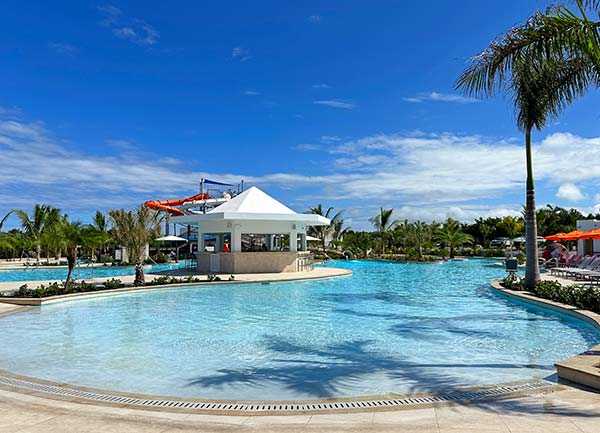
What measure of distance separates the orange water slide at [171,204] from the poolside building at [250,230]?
13.9 meters

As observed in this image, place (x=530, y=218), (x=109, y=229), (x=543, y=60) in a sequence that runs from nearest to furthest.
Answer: (x=543, y=60) < (x=530, y=218) < (x=109, y=229)

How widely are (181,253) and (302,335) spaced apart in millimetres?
37267

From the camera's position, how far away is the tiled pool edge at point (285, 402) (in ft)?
14.7

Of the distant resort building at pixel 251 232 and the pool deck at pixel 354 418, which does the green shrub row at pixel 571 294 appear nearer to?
the pool deck at pixel 354 418

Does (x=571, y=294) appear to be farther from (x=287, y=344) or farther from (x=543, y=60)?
(x=287, y=344)

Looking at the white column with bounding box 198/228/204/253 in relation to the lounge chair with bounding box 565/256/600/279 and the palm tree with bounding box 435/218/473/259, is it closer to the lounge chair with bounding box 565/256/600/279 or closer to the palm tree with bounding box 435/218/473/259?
the lounge chair with bounding box 565/256/600/279

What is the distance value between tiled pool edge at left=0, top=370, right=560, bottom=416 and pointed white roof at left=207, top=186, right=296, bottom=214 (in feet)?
60.0

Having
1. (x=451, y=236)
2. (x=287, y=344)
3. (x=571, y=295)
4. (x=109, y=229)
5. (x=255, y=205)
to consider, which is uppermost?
(x=255, y=205)

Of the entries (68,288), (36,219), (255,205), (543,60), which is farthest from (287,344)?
(36,219)

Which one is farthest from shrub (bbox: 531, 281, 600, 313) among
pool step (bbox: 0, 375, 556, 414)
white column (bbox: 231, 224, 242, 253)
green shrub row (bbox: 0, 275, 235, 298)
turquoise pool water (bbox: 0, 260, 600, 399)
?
white column (bbox: 231, 224, 242, 253)

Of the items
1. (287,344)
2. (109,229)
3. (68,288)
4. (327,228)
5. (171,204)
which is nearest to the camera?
(287,344)

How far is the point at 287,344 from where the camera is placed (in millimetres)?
8156

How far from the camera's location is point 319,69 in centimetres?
2053

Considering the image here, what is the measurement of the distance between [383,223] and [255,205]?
64.3 feet
